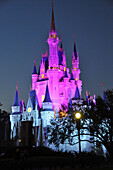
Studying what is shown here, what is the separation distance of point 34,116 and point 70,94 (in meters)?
12.3

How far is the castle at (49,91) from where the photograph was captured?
58.2 metres

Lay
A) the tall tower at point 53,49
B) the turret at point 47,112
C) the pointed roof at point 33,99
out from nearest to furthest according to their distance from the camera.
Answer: the turret at point 47,112 → the pointed roof at point 33,99 → the tall tower at point 53,49

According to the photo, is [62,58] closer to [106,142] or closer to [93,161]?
[106,142]

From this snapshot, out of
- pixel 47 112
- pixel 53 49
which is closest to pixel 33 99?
pixel 47 112

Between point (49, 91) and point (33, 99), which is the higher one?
point (49, 91)

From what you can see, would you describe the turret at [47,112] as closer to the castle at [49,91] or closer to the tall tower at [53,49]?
the castle at [49,91]

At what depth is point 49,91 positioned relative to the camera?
6388 centimetres

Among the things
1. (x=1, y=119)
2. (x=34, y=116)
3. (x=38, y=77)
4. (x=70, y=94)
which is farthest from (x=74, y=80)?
(x=1, y=119)

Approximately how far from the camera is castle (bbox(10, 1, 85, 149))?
58219 millimetres

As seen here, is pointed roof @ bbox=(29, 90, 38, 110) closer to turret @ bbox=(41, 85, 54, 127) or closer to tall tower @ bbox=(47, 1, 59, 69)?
turret @ bbox=(41, 85, 54, 127)

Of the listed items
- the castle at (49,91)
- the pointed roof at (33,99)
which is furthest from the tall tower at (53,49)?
the pointed roof at (33,99)

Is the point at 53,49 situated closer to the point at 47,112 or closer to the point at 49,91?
the point at 49,91

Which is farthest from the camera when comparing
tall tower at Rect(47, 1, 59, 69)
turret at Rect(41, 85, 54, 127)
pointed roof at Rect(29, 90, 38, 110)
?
tall tower at Rect(47, 1, 59, 69)

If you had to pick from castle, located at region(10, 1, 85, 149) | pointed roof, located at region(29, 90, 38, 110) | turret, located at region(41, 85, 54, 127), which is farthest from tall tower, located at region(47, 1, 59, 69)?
turret, located at region(41, 85, 54, 127)
